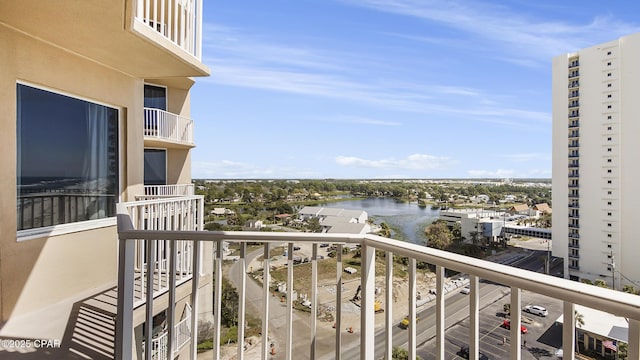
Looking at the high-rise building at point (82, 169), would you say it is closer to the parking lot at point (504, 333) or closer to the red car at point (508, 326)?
the parking lot at point (504, 333)

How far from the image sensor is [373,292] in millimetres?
1396

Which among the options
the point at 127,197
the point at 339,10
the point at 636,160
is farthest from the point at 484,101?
the point at 127,197

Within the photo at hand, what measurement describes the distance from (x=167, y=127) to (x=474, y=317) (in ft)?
26.0

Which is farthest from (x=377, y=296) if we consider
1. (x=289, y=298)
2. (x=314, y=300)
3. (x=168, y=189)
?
(x=168, y=189)

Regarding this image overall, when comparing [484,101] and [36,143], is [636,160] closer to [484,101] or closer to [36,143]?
[484,101]

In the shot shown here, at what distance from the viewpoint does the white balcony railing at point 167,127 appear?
23.3 ft

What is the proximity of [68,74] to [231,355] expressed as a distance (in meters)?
2.84

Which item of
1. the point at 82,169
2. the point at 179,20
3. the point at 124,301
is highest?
the point at 179,20

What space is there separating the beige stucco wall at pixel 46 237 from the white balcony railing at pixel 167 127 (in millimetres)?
3817

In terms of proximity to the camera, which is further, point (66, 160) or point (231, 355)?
point (66, 160)

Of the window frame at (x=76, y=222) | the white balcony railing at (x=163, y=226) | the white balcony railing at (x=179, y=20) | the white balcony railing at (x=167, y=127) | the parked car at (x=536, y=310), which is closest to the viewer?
the parked car at (x=536, y=310)

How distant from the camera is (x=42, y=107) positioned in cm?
272

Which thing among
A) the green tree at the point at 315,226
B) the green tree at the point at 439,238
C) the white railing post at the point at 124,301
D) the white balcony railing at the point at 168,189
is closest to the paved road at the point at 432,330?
the green tree at the point at 439,238

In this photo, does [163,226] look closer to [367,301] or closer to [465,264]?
→ [367,301]
